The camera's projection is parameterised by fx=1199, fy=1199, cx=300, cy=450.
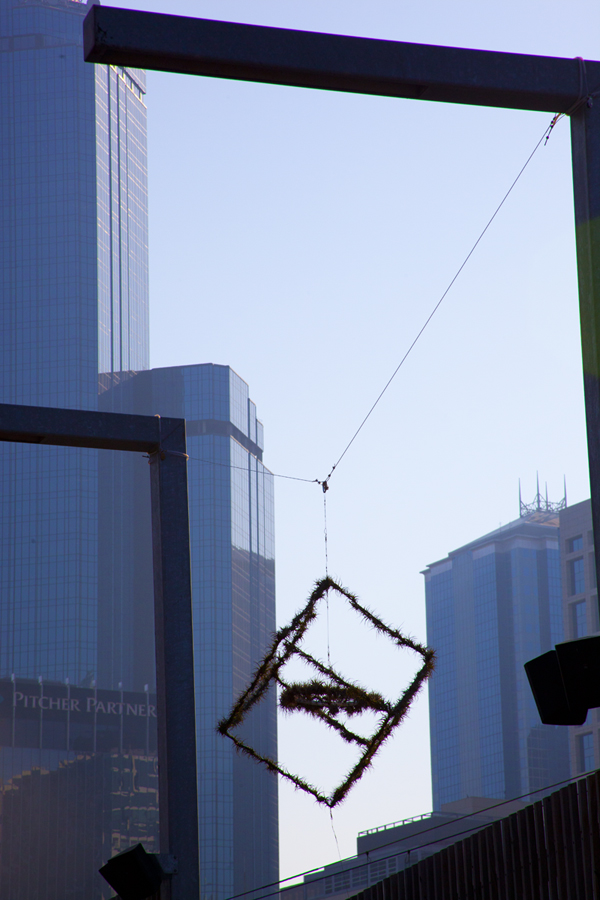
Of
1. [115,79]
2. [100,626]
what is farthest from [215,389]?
[115,79]

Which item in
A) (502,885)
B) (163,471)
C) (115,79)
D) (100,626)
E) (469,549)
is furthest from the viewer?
(469,549)

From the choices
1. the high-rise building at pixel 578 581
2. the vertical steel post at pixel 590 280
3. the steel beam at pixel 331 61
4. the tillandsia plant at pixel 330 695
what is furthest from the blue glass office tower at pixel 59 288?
the vertical steel post at pixel 590 280

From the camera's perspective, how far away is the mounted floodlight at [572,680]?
11.3 ft

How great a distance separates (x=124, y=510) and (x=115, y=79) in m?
41.6

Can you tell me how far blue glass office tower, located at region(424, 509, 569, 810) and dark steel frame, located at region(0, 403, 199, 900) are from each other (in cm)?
10870

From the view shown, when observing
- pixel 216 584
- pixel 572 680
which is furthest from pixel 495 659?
pixel 572 680

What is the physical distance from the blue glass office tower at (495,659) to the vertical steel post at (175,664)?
357 ft

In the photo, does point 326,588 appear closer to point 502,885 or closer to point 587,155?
point 502,885

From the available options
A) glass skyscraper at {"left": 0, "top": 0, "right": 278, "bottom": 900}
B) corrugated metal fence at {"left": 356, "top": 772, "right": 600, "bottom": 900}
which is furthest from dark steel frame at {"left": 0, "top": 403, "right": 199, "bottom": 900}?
glass skyscraper at {"left": 0, "top": 0, "right": 278, "bottom": 900}

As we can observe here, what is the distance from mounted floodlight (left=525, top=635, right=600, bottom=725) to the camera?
3443 millimetres

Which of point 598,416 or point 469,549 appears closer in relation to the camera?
point 598,416

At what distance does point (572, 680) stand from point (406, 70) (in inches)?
90.3

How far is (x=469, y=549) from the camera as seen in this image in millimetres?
129750

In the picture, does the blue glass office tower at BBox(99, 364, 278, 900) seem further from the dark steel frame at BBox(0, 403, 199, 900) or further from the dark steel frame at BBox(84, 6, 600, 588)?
the dark steel frame at BBox(84, 6, 600, 588)
